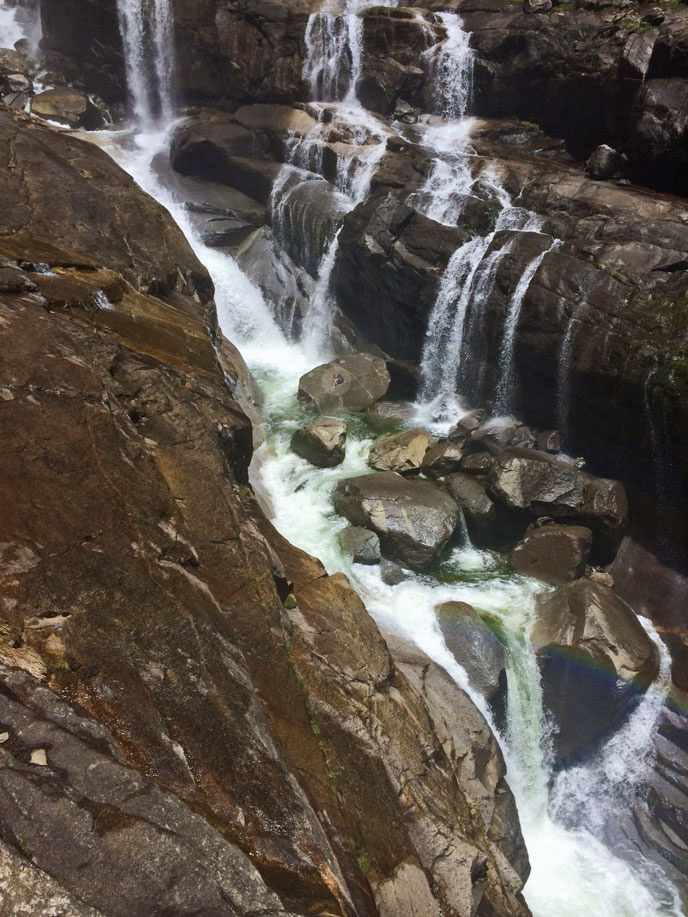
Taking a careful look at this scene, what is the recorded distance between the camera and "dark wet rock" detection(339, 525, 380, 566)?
38.7 ft

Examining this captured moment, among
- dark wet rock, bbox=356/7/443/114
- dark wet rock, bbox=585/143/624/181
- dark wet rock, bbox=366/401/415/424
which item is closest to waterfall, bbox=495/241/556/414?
dark wet rock, bbox=366/401/415/424

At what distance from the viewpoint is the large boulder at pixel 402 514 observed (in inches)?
473

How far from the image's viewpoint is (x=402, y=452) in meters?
14.0

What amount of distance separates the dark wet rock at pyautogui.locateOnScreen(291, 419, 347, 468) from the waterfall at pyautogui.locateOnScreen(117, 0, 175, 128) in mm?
17377

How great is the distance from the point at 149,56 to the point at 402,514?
2236 centimetres

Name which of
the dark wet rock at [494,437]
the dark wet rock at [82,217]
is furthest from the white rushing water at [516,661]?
the dark wet rock at [82,217]

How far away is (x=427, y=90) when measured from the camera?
2266 centimetres

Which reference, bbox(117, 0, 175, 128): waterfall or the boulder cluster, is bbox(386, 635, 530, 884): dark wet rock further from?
bbox(117, 0, 175, 128): waterfall

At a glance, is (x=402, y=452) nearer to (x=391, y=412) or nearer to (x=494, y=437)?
(x=494, y=437)

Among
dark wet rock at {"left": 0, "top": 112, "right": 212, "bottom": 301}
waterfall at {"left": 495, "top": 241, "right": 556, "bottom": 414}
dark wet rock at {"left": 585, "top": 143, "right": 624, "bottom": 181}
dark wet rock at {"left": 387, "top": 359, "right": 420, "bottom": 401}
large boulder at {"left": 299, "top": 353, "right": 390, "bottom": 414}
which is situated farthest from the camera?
dark wet rock at {"left": 585, "top": 143, "right": 624, "bottom": 181}

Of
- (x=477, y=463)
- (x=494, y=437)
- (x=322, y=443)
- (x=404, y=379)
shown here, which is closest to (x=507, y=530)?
(x=477, y=463)

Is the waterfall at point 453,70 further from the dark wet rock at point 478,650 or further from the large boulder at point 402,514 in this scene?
the dark wet rock at point 478,650

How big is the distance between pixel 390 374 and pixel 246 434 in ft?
30.2

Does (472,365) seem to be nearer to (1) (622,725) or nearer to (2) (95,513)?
(1) (622,725)
